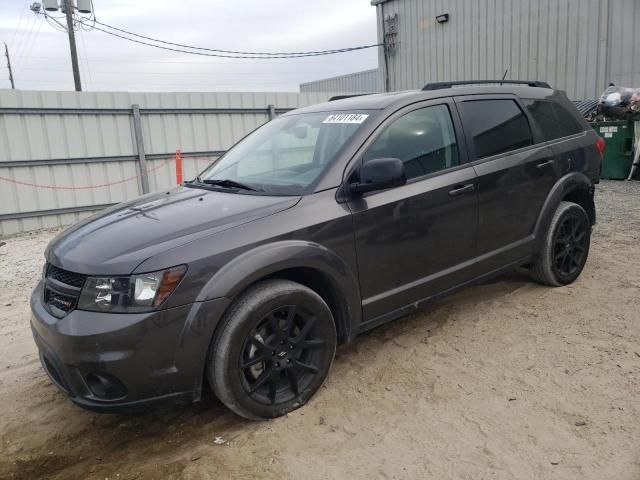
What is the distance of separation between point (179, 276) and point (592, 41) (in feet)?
42.6

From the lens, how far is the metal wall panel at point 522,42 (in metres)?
11.8

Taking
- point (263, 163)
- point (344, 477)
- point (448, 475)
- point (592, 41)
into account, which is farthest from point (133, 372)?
point (592, 41)

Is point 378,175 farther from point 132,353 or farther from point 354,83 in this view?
point 354,83

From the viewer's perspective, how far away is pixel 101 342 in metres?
2.34

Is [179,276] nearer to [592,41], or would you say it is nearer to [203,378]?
[203,378]

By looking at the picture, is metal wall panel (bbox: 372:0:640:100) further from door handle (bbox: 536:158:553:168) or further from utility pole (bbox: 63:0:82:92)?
utility pole (bbox: 63:0:82:92)

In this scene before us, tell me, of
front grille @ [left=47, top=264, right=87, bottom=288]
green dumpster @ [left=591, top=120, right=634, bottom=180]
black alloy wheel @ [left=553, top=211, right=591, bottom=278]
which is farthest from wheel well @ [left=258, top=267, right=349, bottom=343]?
green dumpster @ [left=591, top=120, right=634, bottom=180]

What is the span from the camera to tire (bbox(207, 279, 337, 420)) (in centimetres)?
256

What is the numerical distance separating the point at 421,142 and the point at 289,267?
1372mm

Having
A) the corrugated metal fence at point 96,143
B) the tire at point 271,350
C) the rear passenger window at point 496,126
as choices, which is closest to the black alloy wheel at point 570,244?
the rear passenger window at point 496,126

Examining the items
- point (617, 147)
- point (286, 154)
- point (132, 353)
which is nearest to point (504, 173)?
point (286, 154)

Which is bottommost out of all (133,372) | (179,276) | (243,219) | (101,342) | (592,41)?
(133,372)

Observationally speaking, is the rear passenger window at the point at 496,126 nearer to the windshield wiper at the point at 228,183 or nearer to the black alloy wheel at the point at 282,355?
the windshield wiper at the point at 228,183

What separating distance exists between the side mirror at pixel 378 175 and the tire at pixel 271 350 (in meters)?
0.68
